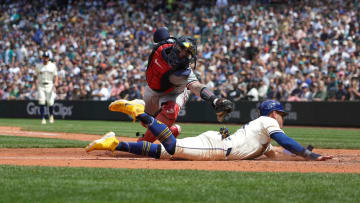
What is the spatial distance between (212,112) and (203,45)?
15.1ft

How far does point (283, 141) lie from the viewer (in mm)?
7547

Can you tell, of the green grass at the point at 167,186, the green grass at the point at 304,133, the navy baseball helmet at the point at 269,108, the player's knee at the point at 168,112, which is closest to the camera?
→ the green grass at the point at 167,186

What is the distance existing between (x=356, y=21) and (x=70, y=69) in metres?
13.2

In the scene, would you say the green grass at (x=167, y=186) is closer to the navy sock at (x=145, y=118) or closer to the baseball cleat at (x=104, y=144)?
the baseball cleat at (x=104, y=144)

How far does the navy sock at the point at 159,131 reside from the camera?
24.5ft

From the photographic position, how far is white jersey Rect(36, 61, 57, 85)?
20.2 metres

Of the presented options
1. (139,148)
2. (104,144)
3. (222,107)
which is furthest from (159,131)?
(222,107)

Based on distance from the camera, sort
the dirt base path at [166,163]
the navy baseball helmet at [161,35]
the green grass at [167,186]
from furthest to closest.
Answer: the navy baseball helmet at [161,35], the dirt base path at [166,163], the green grass at [167,186]

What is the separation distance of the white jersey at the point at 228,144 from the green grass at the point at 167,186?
1.07 meters

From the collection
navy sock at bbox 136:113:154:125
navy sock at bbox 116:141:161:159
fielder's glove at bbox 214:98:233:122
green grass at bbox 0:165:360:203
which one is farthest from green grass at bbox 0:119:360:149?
green grass at bbox 0:165:360:203

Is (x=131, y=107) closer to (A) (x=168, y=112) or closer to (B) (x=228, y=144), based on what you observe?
(B) (x=228, y=144)

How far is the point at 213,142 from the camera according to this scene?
800 centimetres

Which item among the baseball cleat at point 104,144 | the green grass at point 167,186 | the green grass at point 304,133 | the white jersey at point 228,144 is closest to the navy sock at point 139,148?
the baseball cleat at point 104,144

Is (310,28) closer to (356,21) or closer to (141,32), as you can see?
(356,21)
